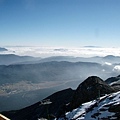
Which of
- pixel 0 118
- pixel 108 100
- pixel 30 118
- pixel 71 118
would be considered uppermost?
pixel 0 118

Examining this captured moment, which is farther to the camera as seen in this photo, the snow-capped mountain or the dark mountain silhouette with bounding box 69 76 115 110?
the dark mountain silhouette with bounding box 69 76 115 110

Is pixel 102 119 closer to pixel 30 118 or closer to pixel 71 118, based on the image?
pixel 71 118

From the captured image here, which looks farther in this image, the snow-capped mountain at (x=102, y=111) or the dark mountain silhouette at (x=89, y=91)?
the dark mountain silhouette at (x=89, y=91)

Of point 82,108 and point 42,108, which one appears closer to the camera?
point 82,108

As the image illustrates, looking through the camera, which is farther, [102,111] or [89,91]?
[89,91]

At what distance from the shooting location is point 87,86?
130875 mm

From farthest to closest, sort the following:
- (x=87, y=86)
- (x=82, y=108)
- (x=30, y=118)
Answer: (x=30, y=118)
(x=87, y=86)
(x=82, y=108)

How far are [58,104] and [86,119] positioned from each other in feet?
376

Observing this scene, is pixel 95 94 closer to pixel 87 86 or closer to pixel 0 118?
pixel 87 86

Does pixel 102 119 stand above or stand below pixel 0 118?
below

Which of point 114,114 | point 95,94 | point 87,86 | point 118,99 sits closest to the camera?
point 114,114

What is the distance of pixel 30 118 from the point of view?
18588cm

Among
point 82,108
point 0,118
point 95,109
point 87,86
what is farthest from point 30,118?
point 0,118

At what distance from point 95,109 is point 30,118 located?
109135 mm
